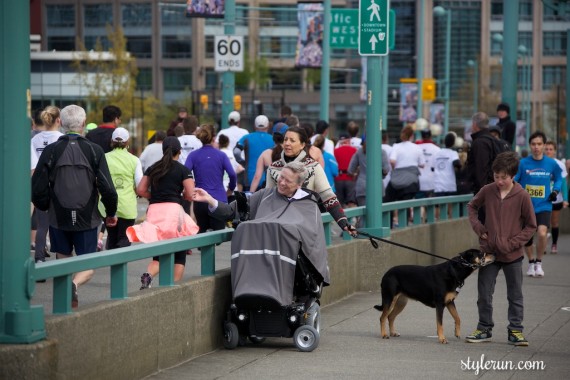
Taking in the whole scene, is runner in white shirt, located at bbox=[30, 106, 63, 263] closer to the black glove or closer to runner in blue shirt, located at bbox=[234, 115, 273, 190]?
runner in blue shirt, located at bbox=[234, 115, 273, 190]

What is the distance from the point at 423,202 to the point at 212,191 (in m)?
3.57

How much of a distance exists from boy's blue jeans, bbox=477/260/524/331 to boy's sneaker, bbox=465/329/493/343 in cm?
4

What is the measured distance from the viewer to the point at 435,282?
38.1ft

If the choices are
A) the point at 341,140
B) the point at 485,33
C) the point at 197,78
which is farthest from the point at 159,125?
the point at 341,140

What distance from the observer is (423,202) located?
61.7 feet

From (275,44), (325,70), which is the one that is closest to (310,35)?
(325,70)

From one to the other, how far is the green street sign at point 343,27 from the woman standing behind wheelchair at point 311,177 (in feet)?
85.3

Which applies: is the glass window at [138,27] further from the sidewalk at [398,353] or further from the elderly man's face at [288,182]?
the elderly man's face at [288,182]

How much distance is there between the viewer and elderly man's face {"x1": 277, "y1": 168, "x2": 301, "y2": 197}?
11219mm

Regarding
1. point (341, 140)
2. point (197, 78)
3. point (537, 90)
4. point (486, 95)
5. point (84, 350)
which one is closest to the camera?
point (84, 350)

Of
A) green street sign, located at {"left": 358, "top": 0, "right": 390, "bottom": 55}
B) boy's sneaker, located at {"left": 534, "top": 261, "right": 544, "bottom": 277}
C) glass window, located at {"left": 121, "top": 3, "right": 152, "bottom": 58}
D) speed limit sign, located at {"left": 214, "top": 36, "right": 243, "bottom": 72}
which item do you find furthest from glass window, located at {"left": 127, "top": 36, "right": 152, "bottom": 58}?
green street sign, located at {"left": 358, "top": 0, "right": 390, "bottom": 55}

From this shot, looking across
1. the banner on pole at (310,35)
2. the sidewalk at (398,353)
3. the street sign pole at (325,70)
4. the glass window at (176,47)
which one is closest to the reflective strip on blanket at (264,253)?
the sidewalk at (398,353)

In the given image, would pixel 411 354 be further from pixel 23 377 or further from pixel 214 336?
pixel 23 377

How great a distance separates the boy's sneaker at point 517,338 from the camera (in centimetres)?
1155
